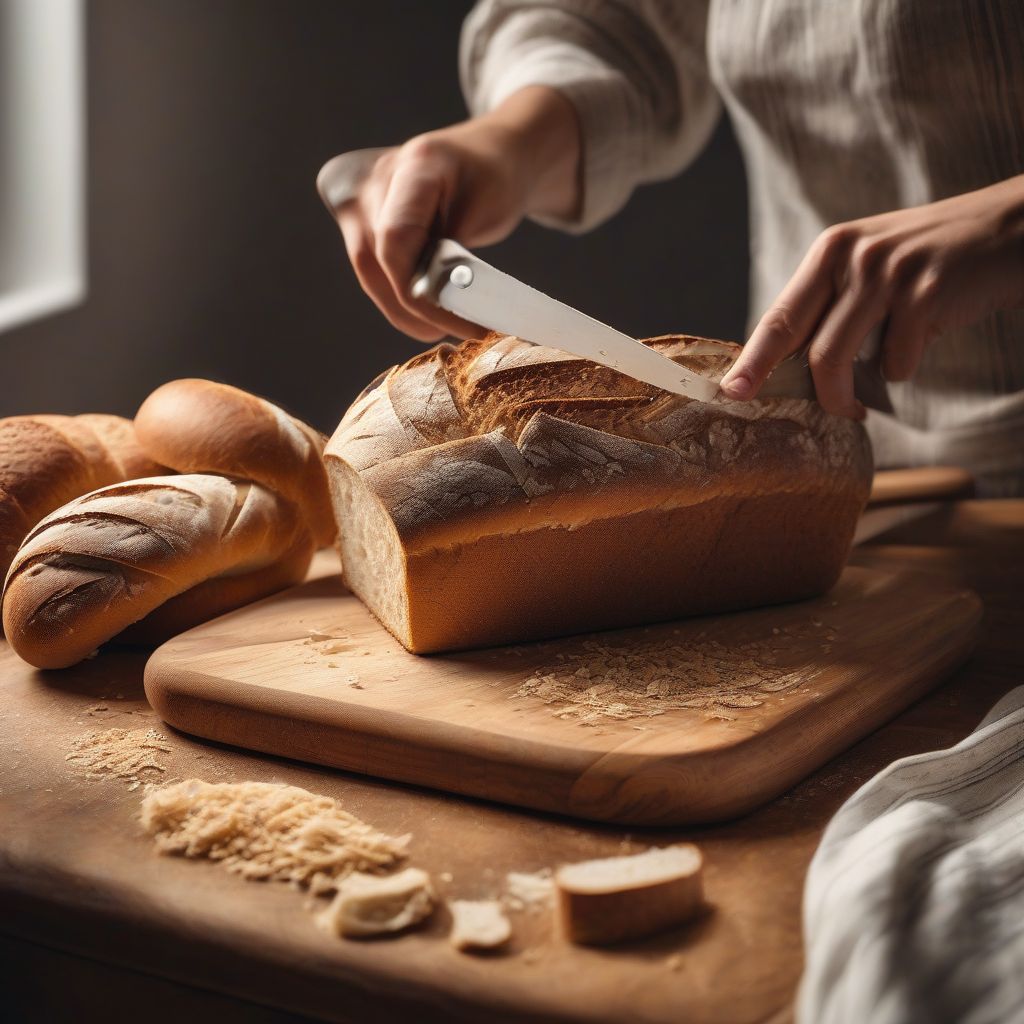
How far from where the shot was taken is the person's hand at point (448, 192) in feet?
4.95

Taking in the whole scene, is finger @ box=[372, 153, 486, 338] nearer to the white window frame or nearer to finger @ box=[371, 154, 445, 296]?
finger @ box=[371, 154, 445, 296]

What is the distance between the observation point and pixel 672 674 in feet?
3.91

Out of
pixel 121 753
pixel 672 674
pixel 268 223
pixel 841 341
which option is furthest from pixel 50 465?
pixel 268 223

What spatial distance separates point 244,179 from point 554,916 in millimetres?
3171

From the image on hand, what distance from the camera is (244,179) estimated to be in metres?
3.57

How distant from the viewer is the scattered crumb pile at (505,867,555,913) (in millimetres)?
848

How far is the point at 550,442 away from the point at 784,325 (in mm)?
298

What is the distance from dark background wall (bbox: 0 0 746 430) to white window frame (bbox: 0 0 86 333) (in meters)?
0.05

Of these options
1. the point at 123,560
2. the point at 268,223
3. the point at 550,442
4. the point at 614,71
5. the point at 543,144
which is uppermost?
the point at 614,71

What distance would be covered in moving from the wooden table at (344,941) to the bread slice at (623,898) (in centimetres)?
1

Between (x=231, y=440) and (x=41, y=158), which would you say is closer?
(x=231, y=440)

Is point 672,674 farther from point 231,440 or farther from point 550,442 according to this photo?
point 231,440

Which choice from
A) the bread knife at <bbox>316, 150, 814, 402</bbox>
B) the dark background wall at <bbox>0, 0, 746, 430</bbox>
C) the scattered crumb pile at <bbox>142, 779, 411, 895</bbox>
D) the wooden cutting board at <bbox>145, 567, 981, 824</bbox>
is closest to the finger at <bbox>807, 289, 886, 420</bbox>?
the bread knife at <bbox>316, 150, 814, 402</bbox>

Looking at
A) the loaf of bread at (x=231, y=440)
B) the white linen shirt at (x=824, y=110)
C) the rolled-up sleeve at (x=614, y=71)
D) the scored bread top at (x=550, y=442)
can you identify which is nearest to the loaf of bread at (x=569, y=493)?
the scored bread top at (x=550, y=442)
